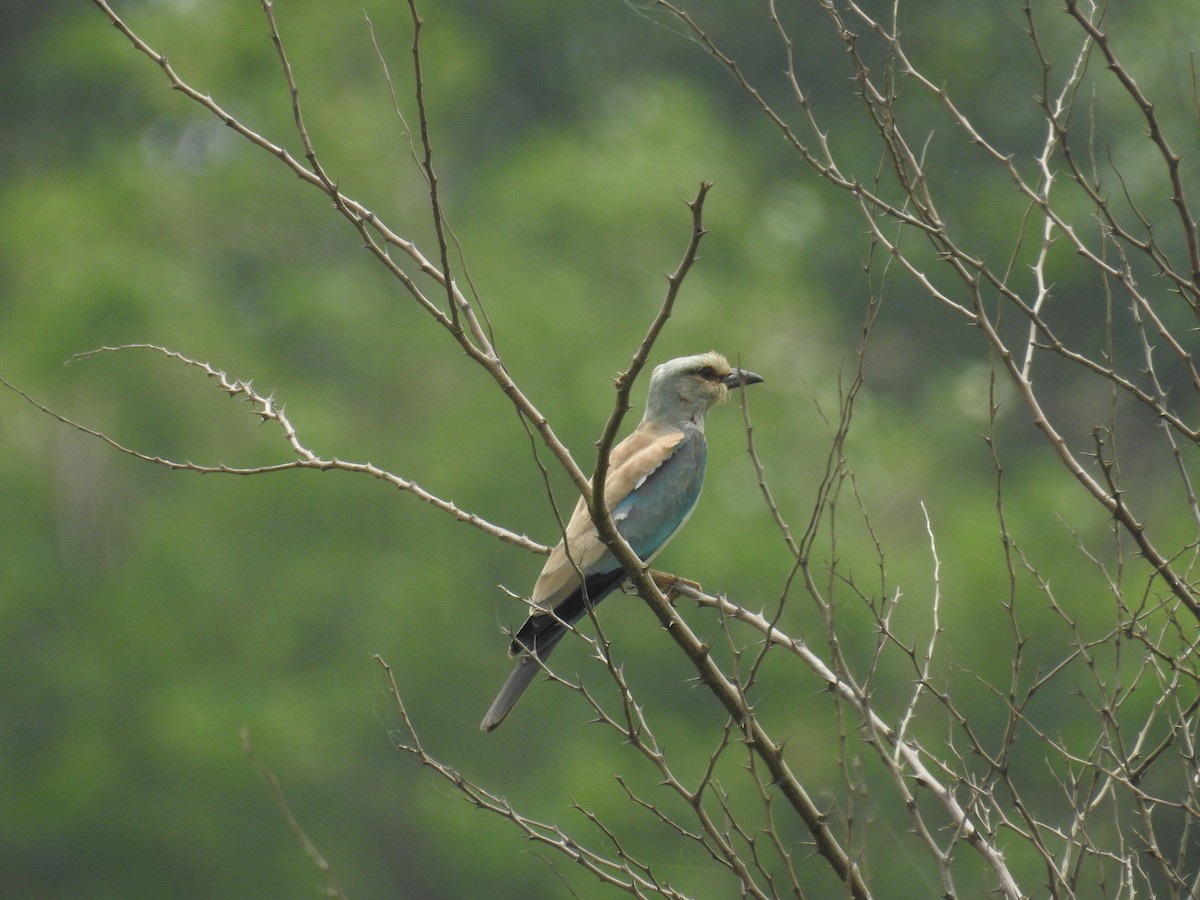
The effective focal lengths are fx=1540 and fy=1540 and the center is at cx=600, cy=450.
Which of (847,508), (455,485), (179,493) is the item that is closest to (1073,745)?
(847,508)

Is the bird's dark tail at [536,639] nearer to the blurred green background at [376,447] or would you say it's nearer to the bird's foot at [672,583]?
the bird's foot at [672,583]

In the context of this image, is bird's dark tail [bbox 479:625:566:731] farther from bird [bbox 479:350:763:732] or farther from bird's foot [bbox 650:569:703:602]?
bird's foot [bbox 650:569:703:602]

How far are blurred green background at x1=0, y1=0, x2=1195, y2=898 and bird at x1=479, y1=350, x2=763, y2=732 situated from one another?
8629 millimetres

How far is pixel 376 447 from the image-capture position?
59.4ft

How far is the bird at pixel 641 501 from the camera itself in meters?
4.39

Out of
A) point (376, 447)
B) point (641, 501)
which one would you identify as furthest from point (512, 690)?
point (376, 447)

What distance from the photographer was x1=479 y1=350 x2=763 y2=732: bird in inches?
173

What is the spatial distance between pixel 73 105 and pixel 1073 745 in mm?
15664

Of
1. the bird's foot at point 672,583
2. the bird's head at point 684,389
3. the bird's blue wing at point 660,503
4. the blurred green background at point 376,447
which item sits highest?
the blurred green background at point 376,447

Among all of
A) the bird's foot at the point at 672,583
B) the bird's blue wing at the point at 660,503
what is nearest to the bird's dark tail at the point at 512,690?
the bird's foot at the point at 672,583

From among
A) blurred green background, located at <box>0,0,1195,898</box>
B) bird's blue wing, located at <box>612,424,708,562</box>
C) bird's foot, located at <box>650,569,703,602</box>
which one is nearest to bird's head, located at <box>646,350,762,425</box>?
bird's blue wing, located at <box>612,424,708,562</box>

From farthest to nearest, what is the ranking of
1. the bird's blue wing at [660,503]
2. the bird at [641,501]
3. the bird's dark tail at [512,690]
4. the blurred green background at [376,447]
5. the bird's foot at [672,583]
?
the blurred green background at [376,447] < the bird's blue wing at [660,503] < the bird's foot at [672,583] < the bird at [641,501] < the bird's dark tail at [512,690]

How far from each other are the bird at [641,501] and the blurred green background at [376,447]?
8.63 m

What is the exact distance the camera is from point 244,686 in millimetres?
15922
